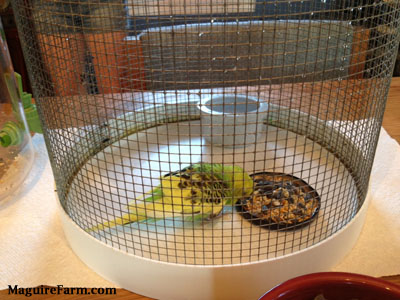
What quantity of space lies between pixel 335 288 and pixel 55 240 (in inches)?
18.4

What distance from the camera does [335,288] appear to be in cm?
42

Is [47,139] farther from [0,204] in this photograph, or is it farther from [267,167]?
[267,167]

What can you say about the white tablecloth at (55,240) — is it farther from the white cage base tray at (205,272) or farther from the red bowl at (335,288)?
the red bowl at (335,288)

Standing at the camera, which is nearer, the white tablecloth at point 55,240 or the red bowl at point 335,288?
the red bowl at point 335,288

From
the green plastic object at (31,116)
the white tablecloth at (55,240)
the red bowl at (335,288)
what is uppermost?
the red bowl at (335,288)

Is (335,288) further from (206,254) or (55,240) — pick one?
(55,240)

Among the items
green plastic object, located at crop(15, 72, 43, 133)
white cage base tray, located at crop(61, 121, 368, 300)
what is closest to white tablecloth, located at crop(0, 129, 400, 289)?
white cage base tray, located at crop(61, 121, 368, 300)

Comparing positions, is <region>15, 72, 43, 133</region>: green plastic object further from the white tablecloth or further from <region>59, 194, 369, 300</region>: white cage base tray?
<region>59, 194, 369, 300</region>: white cage base tray

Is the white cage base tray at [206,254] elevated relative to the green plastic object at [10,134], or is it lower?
lower

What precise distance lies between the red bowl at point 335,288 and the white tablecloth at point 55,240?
216mm

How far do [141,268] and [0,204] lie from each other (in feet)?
1.17

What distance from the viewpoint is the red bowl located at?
41 cm

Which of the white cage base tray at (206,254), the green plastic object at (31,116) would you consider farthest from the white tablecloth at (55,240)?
the green plastic object at (31,116)

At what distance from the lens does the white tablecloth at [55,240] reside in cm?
62
